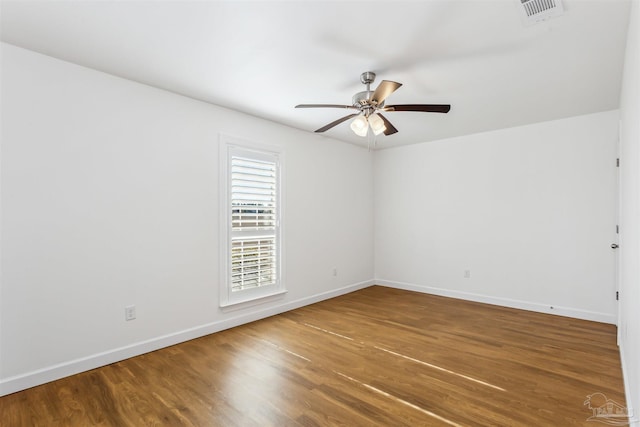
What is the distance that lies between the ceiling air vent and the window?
2888 millimetres

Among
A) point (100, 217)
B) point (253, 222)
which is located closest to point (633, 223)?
point (253, 222)

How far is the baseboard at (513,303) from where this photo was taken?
380 cm

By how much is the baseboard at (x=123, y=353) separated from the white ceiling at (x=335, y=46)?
7.99 feet

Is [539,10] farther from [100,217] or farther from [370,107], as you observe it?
[100,217]

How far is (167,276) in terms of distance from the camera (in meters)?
3.15

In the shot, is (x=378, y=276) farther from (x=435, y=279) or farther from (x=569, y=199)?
(x=569, y=199)

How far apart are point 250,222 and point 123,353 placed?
1.79m

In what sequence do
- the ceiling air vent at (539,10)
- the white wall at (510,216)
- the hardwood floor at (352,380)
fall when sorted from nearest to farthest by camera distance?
1. the ceiling air vent at (539,10)
2. the hardwood floor at (352,380)
3. the white wall at (510,216)

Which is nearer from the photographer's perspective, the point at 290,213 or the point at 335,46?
the point at 335,46

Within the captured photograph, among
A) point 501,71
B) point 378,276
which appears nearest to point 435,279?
point 378,276

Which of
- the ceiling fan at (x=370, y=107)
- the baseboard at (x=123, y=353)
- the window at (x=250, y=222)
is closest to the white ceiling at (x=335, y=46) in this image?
the ceiling fan at (x=370, y=107)

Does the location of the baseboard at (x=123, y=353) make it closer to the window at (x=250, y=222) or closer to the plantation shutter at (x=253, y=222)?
the window at (x=250, y=222)

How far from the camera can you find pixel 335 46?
2.32m

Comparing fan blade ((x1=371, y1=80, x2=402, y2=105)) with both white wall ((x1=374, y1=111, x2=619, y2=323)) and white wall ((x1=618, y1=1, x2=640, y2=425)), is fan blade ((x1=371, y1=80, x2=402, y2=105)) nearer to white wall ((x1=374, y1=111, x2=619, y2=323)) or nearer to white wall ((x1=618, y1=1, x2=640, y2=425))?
white wall ((x1=618, y1=1, x2=640, y2=425))
